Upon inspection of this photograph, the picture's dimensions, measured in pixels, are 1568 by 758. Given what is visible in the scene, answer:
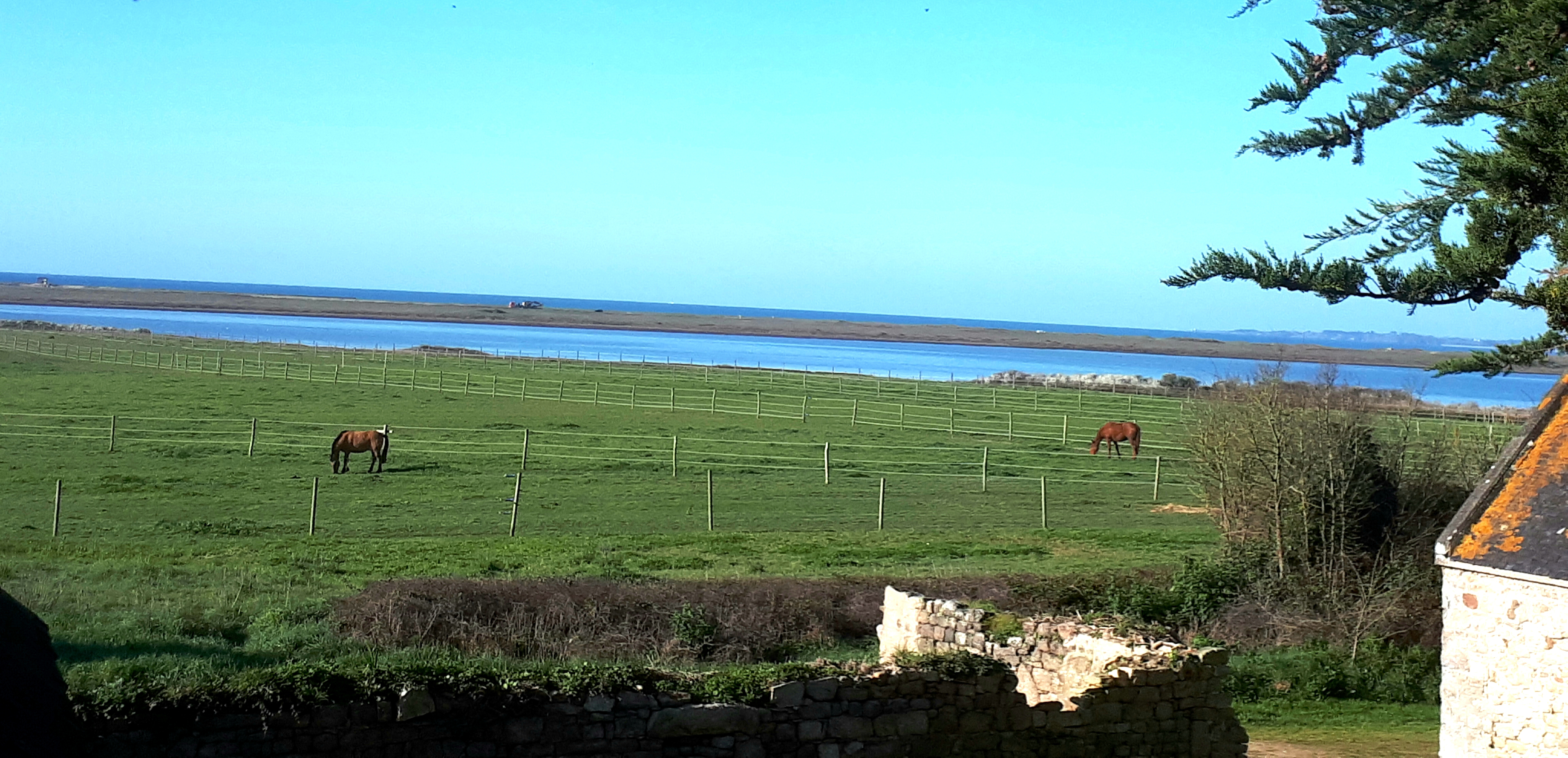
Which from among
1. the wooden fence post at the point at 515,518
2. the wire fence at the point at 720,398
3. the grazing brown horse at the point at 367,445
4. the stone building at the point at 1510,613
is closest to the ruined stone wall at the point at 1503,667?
the stone building at the point at 1510,613

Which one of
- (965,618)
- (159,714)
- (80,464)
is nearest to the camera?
(159,714)

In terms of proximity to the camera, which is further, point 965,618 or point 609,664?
point 965,618

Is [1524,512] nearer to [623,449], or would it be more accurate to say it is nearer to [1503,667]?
[1503,667]

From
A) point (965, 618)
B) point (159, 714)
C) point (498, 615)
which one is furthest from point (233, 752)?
point (498, 615)

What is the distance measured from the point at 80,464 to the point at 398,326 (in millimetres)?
152389

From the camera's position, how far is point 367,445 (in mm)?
35500

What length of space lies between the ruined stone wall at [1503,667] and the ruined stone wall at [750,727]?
1.89 m

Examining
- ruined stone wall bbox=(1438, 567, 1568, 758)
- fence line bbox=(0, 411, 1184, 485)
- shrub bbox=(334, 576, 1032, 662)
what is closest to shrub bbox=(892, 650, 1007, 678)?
ruined stone wall bbox=(1438, 567, 1568, 758)

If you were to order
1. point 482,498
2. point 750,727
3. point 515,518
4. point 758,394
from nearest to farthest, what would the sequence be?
point 750,727 < point 515,518 < point 482,498 < point 758,394

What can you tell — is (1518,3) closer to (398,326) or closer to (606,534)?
(606,534)

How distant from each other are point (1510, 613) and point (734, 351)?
470ft

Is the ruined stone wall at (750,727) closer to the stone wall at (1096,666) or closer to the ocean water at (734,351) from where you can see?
the stone wall at (1096,666)

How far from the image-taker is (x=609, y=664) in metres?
9.69

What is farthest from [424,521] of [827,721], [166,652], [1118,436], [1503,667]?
[1118,436]
